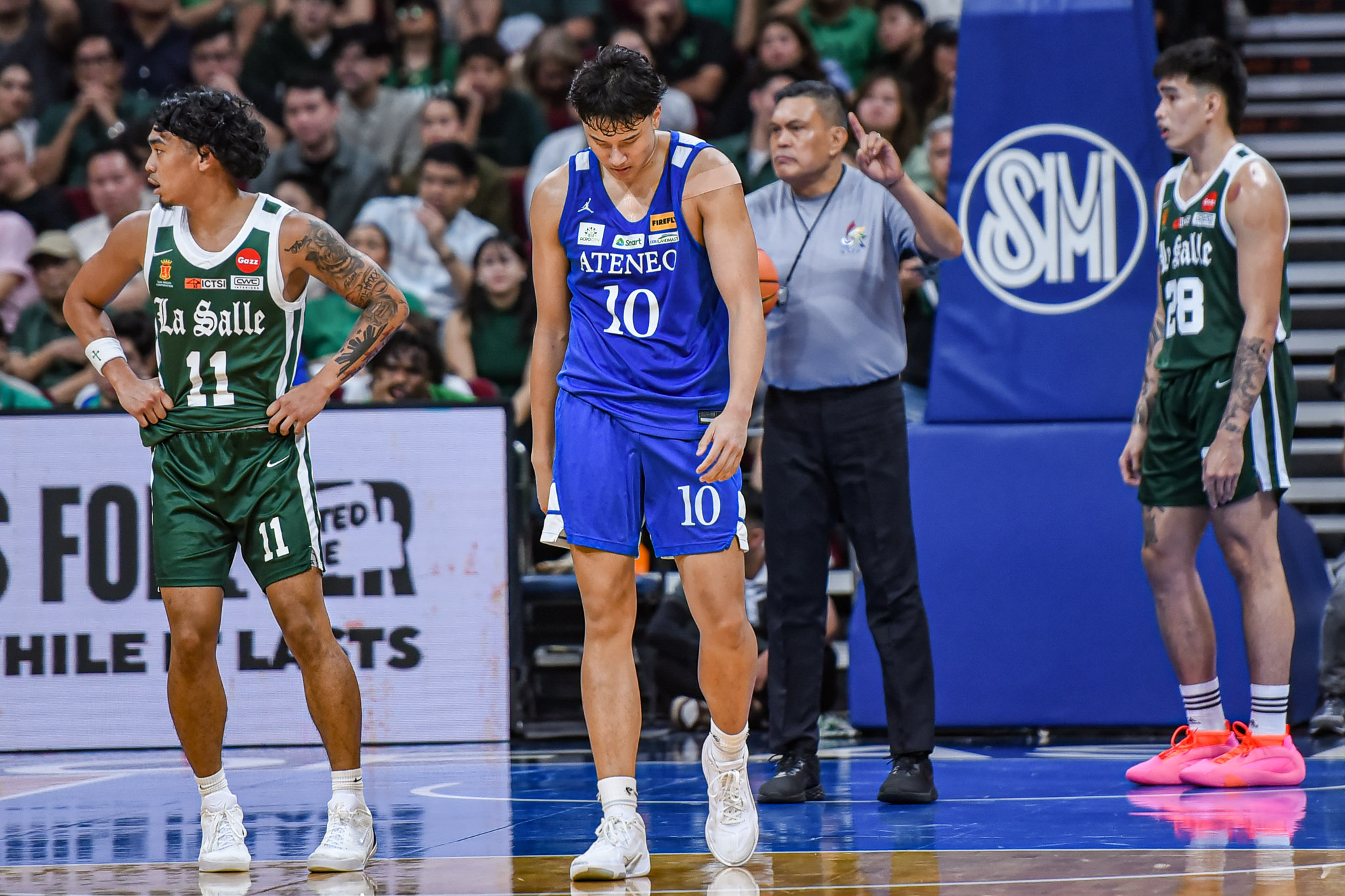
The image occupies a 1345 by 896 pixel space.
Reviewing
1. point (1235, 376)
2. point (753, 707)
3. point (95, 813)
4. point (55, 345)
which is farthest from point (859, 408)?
point (55, 345)

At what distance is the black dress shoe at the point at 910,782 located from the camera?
471 cm

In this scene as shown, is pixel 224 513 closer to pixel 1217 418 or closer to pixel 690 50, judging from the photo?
pixel 1217 418

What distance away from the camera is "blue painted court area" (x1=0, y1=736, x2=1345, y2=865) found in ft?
13.4

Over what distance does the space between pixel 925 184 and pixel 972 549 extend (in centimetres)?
322

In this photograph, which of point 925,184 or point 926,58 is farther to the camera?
point 926,58

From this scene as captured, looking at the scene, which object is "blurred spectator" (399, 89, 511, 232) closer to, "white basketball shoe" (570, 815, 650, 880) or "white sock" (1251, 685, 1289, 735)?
"white sock" (1251, 685, 1289, 735)

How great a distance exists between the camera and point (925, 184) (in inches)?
344

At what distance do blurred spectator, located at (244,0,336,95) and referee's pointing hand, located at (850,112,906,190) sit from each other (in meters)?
7.13

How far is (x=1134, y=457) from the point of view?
546 cm

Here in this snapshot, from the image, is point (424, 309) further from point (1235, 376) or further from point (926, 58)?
point (1235, 376)

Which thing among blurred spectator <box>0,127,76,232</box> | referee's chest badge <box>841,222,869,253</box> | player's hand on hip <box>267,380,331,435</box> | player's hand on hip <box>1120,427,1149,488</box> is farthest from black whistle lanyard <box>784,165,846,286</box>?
blurred spectator <box>0,127,76,232</box>

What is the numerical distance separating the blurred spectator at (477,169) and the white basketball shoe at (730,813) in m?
6.35

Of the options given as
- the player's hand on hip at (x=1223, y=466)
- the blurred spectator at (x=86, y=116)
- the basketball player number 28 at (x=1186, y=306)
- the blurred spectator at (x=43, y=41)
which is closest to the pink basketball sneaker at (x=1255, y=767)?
the player's hand on hip at (x=1223, y=466)

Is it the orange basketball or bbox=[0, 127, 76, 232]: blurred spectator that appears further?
bbox=[0, 127, 76, 232]: blurred spectator
